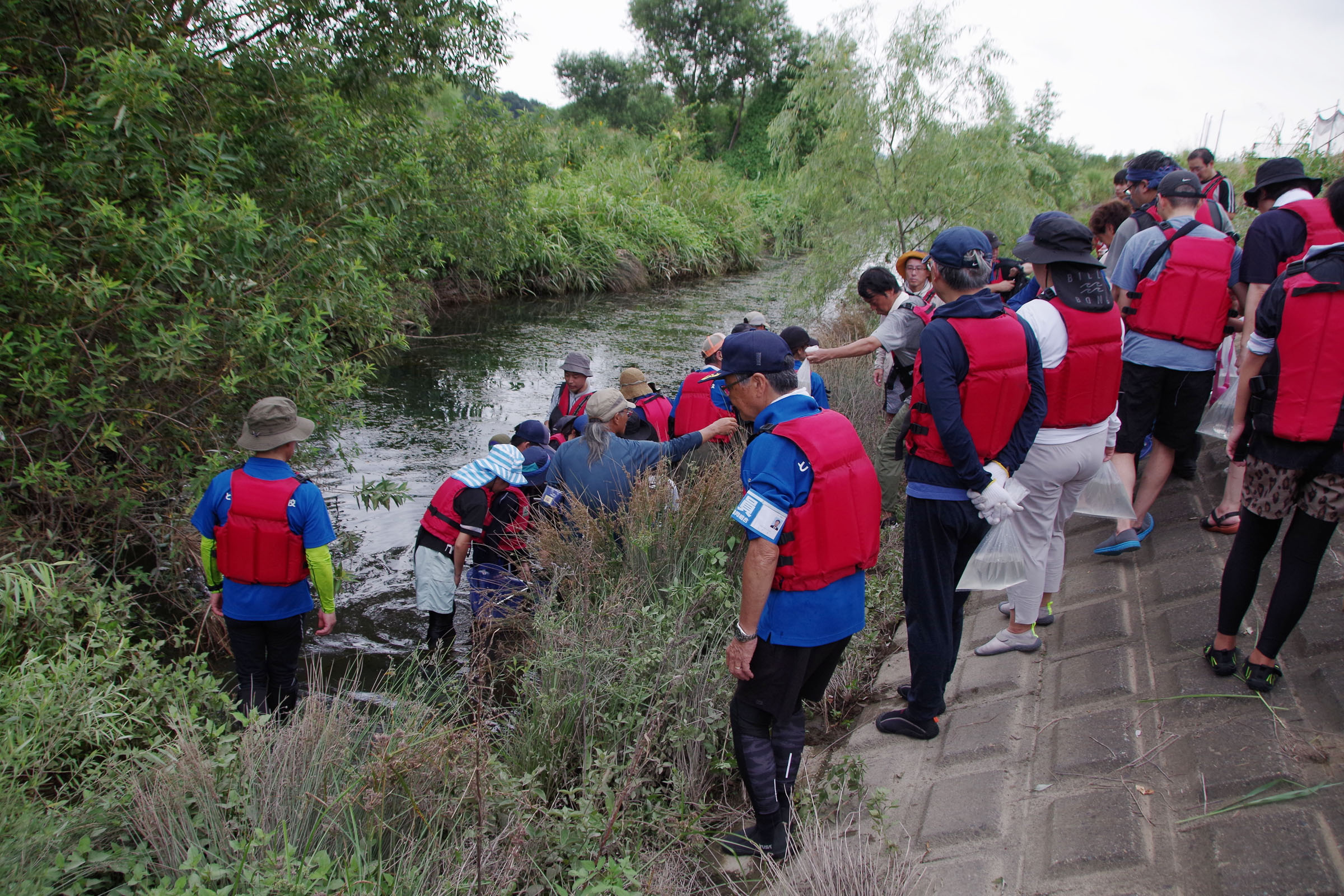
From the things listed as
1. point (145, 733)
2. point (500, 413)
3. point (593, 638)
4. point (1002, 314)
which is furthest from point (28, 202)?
point (500, 413)

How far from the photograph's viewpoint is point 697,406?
19.9 ft

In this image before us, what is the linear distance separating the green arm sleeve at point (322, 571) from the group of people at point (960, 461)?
1 cm

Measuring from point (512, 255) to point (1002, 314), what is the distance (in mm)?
7620

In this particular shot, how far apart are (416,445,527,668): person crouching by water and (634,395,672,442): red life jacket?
4.12ft

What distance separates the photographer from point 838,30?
37.4 ft

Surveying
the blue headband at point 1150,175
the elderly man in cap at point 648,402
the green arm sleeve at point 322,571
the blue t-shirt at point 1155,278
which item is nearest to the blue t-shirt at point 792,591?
the green arm sleeve at point 322,571

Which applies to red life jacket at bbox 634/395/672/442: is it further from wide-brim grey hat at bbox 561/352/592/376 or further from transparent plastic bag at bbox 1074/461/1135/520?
transparent plastic bag at bbox 1074/461/1135/520

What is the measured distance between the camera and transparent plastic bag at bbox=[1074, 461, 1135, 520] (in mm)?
4008

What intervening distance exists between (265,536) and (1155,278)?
4576mm

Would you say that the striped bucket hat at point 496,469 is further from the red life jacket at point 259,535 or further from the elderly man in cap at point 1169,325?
the elderly man in cap at point 1169,325

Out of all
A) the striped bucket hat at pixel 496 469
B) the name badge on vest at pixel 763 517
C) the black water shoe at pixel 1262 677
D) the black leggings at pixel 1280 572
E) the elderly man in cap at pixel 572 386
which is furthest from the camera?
the elderly man in cap at pixel 572 386

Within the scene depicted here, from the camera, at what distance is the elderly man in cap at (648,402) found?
625 cm

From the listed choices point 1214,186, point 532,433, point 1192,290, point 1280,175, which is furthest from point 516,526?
point 1214,186

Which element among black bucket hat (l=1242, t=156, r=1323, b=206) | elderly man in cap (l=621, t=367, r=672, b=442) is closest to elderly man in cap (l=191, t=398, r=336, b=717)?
elderly man in cap (l=621, t=367, r=672, b=442)
